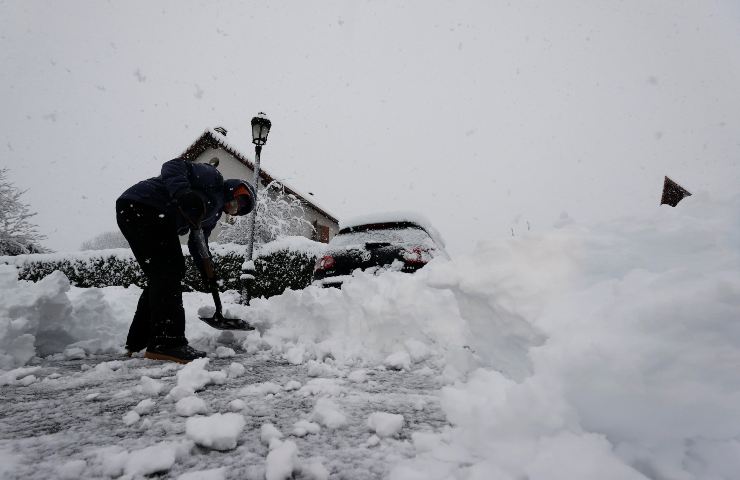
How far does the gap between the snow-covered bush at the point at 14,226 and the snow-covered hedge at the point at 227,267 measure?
13903 mm

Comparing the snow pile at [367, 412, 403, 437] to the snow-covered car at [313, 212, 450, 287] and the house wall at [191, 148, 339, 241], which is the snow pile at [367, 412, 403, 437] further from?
the house wall at [191, 148, 339, 241]

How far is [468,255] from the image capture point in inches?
83.9

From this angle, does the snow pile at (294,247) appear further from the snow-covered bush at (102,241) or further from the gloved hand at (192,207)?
the snow-covered bush at (102,241)

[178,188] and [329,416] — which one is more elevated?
[178,188]

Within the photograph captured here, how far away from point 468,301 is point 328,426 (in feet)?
3.15

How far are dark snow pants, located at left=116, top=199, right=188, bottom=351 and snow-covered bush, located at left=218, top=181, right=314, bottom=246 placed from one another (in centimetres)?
1393

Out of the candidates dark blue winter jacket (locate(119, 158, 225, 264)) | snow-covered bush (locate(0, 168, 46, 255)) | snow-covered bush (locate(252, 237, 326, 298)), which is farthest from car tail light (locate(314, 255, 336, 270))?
snow-covered bush (locate(0, 168, 46, 255))

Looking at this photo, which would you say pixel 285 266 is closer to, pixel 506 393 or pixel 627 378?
pixel 506 393

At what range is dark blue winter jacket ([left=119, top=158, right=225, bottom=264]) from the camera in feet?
9.71

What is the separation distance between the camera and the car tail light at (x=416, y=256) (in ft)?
13.9

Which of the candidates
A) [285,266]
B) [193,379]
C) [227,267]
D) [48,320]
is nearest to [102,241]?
[227,267]

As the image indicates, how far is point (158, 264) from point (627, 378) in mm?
2988

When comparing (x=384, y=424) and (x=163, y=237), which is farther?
(x=163, y=237)

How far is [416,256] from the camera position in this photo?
14.0 feet
